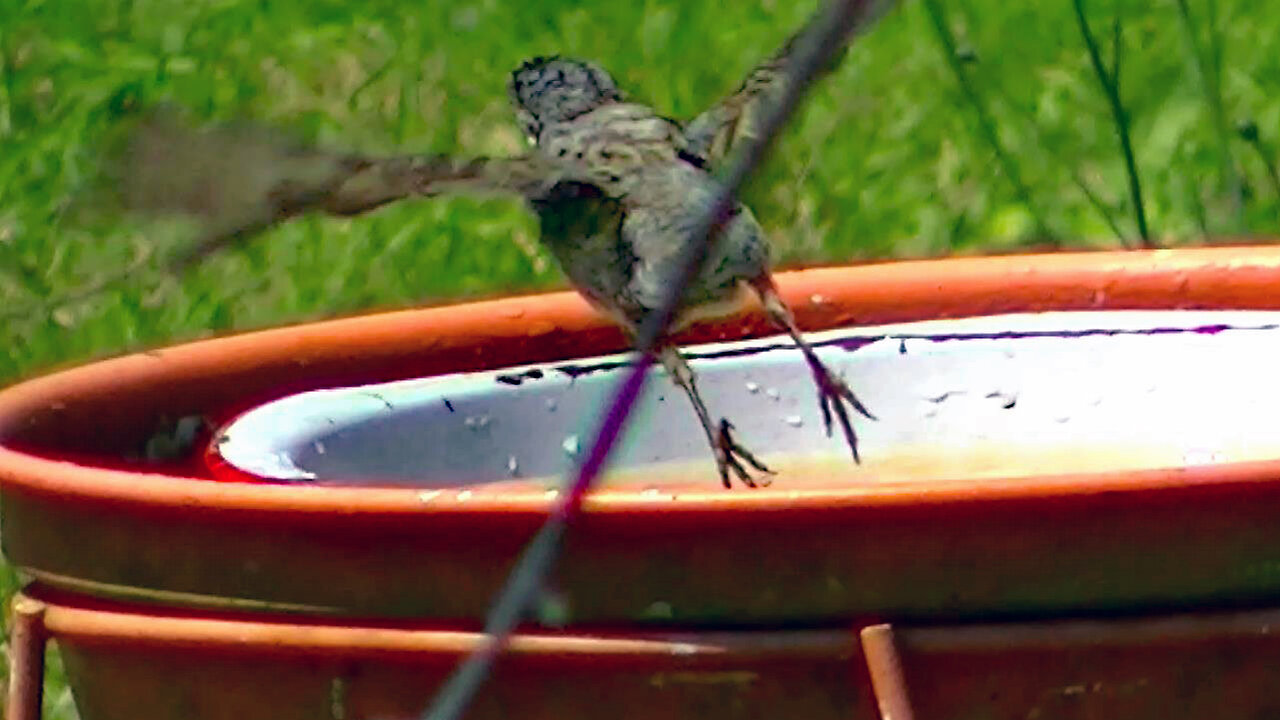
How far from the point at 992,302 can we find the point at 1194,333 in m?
0.20

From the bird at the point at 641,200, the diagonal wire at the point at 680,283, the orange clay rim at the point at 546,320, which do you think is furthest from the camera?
the bird at the point at 641,200

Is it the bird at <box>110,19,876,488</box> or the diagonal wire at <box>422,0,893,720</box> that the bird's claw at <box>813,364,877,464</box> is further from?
the diagonal wire at <box>422,0,893,720</box>

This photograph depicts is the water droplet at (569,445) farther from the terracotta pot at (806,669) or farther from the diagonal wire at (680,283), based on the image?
the diagonal wire at (680,283)

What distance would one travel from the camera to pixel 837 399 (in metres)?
1.83

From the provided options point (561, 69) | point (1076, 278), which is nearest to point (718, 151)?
point (561, 69)

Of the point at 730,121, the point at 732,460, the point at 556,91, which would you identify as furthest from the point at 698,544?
the point at 556,91

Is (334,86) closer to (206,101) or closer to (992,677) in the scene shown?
(206,101)

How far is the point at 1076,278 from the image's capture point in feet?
6.97

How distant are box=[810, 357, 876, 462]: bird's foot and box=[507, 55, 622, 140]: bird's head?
0.91 ft

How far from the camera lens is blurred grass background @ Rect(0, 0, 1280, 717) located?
338 centimetres

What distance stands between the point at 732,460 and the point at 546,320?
0.91 feet

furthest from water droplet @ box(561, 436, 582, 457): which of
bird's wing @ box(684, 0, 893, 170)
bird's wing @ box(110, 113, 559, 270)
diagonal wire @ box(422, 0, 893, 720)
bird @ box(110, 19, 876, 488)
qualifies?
diagonal wire @ box(422, 0, 893, 720)

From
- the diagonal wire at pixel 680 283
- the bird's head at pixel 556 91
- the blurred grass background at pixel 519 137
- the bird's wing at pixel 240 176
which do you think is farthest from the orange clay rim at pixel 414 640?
the blurred grass background at pixel 519 137

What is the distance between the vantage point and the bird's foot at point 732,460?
1806mm
